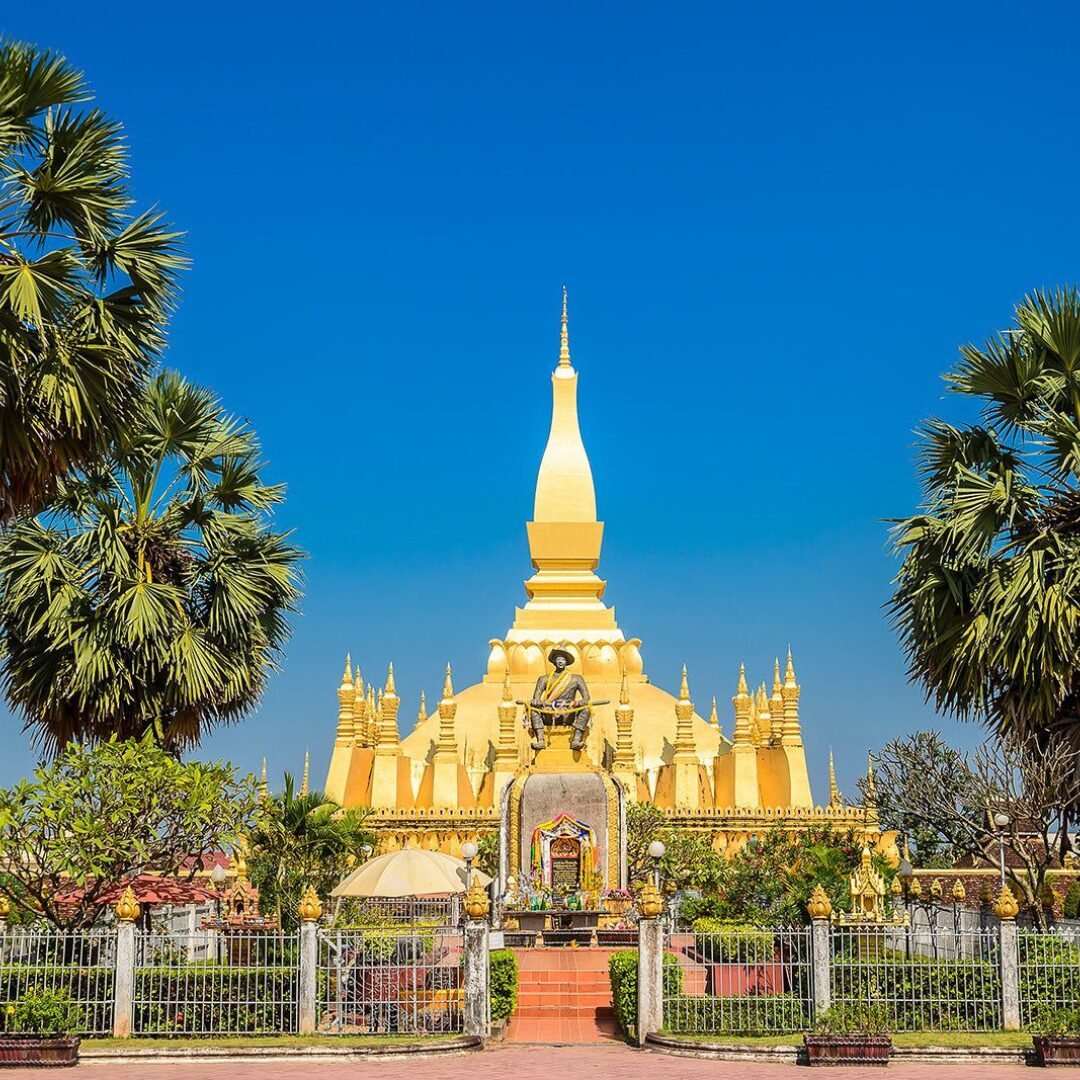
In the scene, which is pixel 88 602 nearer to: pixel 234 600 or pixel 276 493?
pixel 234 600

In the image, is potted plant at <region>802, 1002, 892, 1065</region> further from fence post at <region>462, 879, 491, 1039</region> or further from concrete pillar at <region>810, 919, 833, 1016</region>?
fence post at <region>462, 879, 491, 1039</region>

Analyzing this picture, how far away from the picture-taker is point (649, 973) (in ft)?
59.0

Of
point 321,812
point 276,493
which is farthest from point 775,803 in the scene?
point 276,493

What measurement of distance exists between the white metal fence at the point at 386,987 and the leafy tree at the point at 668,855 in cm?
1342

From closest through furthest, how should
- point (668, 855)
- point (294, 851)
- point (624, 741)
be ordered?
point (294, 851), point (668, 855), point (624, 741)

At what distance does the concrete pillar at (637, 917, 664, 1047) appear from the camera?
17859 mm

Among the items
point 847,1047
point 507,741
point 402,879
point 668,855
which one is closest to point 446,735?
point 507,741

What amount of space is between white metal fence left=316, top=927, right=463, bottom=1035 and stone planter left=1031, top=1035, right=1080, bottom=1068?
6.16 m

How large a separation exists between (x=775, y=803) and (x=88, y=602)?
2612 centimetres

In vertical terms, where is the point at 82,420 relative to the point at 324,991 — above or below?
above

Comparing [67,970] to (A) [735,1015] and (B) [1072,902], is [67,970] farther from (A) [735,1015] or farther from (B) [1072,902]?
(B) [1072,902]

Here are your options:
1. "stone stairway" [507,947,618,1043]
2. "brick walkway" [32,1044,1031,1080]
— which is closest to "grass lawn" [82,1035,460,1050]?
"brick walkway" [32,1044,1031,1080]

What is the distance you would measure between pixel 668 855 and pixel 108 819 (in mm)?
17865

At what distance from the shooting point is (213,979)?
58.8 ft
